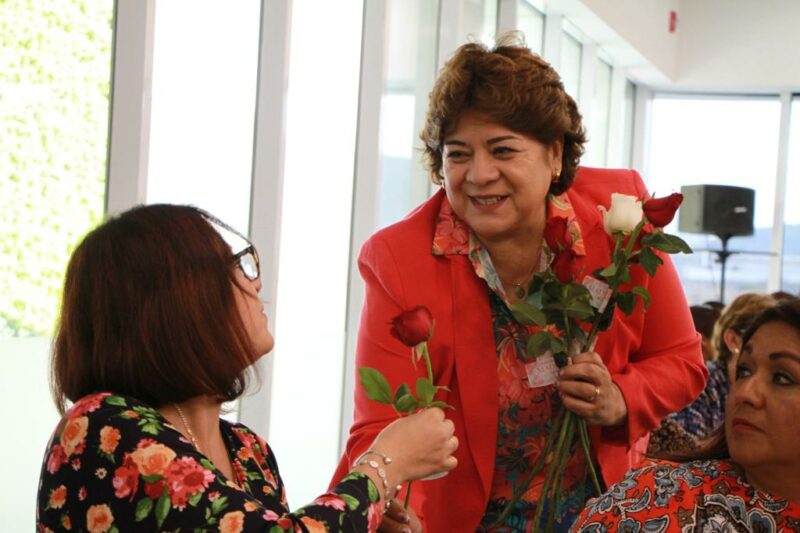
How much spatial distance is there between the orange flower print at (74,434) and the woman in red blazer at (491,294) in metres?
0.75

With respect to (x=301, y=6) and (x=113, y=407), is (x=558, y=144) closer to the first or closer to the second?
(x=113, y=407)

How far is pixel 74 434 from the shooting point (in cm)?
134

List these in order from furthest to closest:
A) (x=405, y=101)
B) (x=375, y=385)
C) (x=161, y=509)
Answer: (x=405, y=101)
(x=375, y=385)
(x=161, y=509)

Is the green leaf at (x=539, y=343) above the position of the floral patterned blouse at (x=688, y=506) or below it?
above

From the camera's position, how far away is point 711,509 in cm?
194

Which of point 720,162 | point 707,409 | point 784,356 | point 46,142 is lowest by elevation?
point 707,409

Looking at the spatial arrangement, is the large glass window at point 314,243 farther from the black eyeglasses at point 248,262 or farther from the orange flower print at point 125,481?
the orange flower print at point 125,481

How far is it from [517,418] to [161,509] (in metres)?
0.97

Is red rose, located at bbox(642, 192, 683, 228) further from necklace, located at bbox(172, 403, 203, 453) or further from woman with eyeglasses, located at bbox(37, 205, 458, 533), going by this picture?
necklace, located at bbox(172, 403, 203, 453)

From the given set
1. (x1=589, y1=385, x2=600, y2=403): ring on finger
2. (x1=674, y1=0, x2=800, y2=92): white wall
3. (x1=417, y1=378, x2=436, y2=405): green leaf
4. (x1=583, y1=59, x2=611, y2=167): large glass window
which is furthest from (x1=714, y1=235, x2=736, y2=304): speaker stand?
(x1=417, y1=378, x2=436, y2=405): green leaf

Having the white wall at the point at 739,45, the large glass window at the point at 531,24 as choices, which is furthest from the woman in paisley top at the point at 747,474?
the white wall at the point at 739,45

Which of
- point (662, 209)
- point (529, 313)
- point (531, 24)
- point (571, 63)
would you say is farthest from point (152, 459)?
point (571, 63)

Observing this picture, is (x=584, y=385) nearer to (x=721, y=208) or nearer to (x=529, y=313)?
(x=529, y=313)

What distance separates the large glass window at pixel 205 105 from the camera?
3.51 metres
